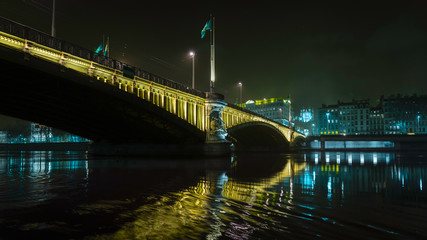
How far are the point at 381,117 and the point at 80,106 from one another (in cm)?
14382

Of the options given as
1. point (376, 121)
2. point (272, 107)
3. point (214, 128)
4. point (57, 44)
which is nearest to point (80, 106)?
point (57, 44)

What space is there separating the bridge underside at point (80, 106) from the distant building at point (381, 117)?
9643cm

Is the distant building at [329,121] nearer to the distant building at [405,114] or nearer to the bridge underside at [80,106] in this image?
the distant building at [405,114]

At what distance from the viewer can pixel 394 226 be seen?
631cm

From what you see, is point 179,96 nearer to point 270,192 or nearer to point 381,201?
point 270,192

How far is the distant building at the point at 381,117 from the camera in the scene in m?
124

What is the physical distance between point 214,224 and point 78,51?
23400 mm

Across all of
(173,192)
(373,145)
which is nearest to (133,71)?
(173,192)

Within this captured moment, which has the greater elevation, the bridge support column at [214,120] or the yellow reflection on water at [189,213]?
the bridge support column at [214,120]

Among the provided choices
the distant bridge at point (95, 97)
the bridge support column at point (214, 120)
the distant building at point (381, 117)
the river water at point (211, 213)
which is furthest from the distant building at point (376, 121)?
the river water at point (211, 213)

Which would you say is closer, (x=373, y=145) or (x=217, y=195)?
(x=217, y=195)

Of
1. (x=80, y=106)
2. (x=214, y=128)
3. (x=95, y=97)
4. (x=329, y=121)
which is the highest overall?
(x=329, y=121)

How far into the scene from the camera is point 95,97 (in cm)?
2730

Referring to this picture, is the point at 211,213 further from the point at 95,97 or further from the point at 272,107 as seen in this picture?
the point at 272,107
